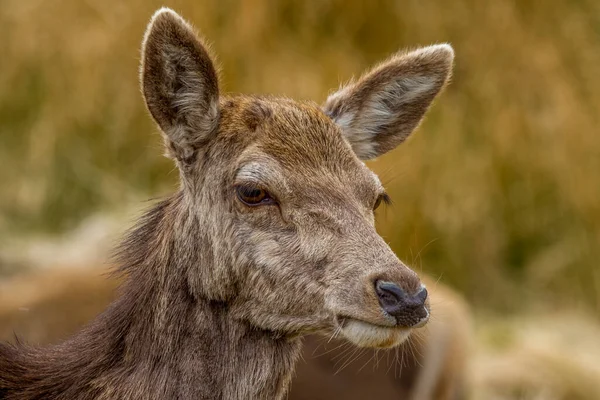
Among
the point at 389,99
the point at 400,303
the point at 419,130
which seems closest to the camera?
the point at 400,303

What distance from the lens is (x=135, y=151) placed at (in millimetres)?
12422

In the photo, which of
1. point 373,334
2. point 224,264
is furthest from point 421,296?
point 224,264

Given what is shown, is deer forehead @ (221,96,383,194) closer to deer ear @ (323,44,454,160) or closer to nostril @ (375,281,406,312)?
deer ear @ (323,44,454,160)

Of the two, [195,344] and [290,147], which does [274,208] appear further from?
[195,344]

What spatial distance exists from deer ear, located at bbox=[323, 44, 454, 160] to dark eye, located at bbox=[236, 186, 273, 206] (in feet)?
2.58

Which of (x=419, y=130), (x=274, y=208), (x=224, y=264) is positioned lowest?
(x=224, y=264)

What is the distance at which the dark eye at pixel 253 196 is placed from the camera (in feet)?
15.3

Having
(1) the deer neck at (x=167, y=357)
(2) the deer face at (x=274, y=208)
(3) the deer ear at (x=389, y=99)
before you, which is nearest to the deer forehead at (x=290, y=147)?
(2) the deer face at (x=274, y=208)

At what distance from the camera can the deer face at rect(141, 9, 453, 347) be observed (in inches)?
173

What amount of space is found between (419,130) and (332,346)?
5372 millimetres

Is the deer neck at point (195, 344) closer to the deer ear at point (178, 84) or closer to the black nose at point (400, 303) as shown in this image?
the deer ear at point (178, 84)

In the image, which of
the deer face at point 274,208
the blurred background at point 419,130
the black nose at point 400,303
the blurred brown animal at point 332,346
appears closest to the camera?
the black nose at point 400,303

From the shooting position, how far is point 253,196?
15.3 ft

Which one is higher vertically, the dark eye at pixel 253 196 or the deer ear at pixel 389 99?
the deer ear at pixel 389 99
